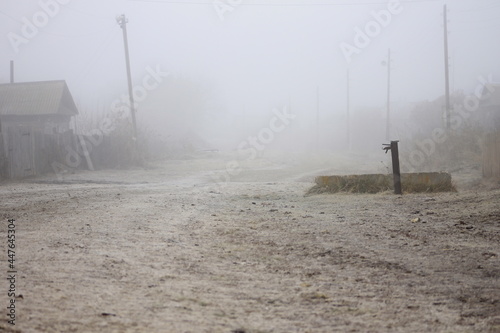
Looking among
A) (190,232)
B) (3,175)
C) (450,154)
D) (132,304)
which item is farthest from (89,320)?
(450,154)

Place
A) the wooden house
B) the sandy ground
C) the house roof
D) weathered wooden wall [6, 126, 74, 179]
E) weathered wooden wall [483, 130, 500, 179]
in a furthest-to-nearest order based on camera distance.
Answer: the house roof, the wooden house, weathered wooden wall [6, 126, 74, 179], weathered wooden wall [483, 130, 500, 179], the sandy ground

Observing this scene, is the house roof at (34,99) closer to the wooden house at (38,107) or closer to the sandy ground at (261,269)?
the wooden house at (38,107)

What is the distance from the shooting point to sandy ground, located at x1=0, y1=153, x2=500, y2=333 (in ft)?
10.6

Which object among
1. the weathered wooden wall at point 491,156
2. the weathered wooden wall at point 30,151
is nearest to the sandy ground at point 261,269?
the weathered wooden wall at point 491,156

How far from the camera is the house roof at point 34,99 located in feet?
102

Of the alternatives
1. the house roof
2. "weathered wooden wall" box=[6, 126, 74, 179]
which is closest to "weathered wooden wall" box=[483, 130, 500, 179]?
"weathered wooden wall" box=[6, 126, 74, 179]

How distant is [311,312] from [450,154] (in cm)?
2073

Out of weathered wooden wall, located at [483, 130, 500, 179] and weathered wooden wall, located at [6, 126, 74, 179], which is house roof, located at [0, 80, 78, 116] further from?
weathered wooden wall, located at [483, 130, 500, 179]

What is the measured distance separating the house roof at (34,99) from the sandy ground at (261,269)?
2401cm

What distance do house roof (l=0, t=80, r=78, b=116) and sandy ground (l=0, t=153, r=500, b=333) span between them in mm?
24005

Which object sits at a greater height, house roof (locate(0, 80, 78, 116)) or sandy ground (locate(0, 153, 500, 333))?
house roof (locate(0, 80, 78, 116))

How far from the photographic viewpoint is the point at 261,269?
4.76 m

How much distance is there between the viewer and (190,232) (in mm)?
6941

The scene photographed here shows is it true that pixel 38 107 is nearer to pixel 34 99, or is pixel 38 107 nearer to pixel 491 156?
pixel 34 99
